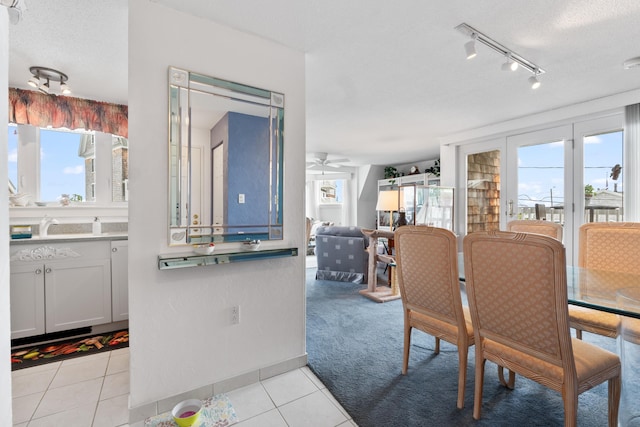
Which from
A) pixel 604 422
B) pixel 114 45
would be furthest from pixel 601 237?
pixel 114 45

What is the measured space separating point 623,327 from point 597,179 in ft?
9.67

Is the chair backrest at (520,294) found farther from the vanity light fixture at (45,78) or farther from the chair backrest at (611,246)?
the vanity light fixture at (45,78)

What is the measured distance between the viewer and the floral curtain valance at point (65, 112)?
2.81 metres

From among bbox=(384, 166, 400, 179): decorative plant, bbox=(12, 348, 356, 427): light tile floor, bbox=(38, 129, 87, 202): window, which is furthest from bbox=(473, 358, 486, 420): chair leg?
bbox=(384, 166, 400, 179): decorative plant

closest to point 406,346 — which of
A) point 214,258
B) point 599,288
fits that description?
point 599,288

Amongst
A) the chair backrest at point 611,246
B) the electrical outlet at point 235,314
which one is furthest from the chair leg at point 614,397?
the electrical outlet at point 235,314

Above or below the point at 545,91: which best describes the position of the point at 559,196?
below

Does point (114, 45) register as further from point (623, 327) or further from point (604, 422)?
point (604, 422)

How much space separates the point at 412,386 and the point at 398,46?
2335 mm

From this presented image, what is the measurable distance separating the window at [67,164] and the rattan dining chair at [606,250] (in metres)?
4.26

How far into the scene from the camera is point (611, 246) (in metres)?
2.24

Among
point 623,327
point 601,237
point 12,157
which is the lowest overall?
point 623,327

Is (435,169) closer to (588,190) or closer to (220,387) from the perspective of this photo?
(588,190)

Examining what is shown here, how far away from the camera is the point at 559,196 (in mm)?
3633
